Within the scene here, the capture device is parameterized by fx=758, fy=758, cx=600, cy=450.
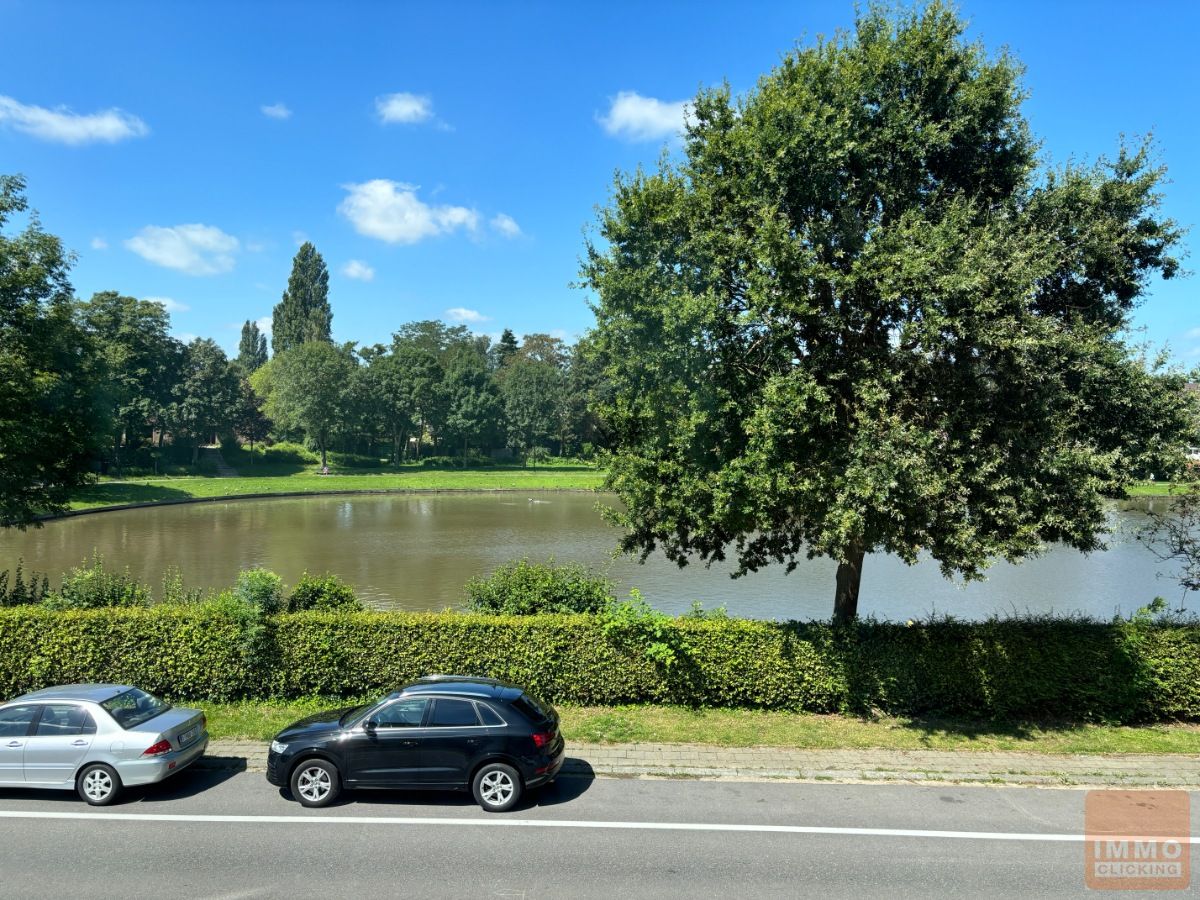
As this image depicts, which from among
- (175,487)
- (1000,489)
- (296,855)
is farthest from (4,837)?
(175,487)

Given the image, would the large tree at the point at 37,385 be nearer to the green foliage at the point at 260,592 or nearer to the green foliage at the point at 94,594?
the green foliage at the point at 94,594

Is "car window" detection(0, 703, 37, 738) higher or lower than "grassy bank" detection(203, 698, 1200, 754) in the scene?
higher

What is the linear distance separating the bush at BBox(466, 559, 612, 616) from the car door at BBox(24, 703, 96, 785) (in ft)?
22.3

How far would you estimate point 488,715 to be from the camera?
Result: 31.4 ft

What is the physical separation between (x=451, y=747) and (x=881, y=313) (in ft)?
30.4

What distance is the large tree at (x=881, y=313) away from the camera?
37.7 ft

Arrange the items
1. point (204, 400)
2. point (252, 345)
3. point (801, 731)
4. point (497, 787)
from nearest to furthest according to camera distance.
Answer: point (497, 787) < point (801, 731) < point (204, 400) < point (252, 345)

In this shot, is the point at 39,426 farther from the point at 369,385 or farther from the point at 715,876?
the point at 369,385

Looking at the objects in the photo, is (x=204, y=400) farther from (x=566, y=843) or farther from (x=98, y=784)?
(x=566, y=843)

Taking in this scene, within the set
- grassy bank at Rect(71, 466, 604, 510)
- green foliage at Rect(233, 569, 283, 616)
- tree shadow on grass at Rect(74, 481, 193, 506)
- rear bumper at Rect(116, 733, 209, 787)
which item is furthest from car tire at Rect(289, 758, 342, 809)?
tree shadow on grass at Rect(74, 481, 193, 506)

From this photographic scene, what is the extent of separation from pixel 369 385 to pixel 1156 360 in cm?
7891

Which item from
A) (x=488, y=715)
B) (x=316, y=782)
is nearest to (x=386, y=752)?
(x=316, y=782)

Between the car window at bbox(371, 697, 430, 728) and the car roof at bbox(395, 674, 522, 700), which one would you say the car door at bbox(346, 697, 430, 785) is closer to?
the car window at bbox(371, 697, 430, 728)

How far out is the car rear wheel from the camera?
948cm
